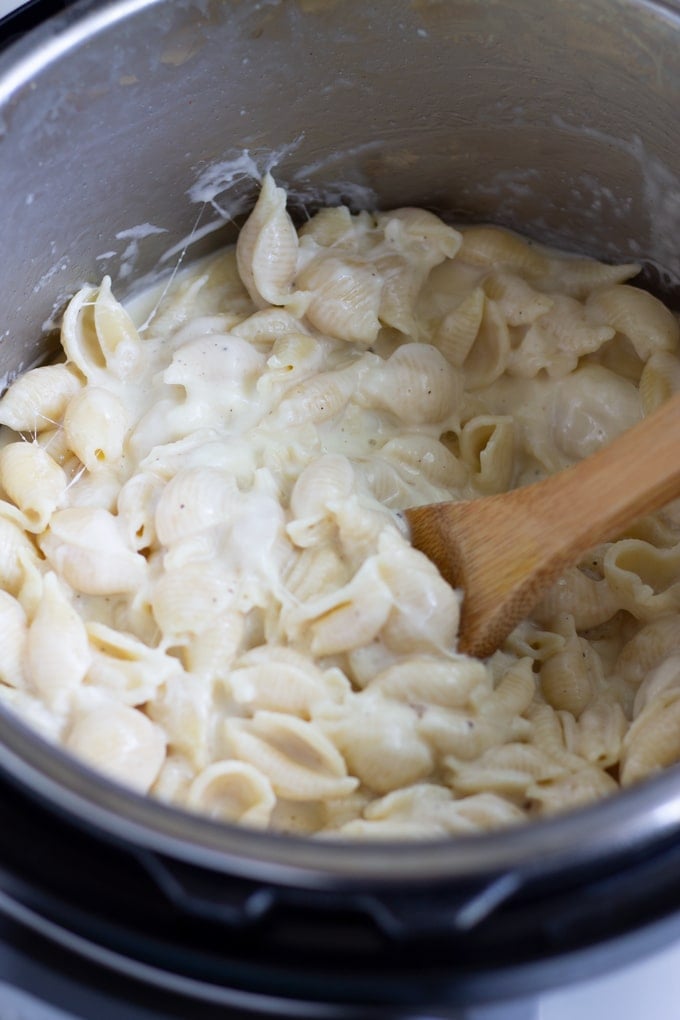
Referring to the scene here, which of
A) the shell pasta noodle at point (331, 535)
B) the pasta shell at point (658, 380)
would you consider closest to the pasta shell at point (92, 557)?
the shell pasta noodle at point (331, 535)

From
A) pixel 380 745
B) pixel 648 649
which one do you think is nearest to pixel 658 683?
pixel 648 649

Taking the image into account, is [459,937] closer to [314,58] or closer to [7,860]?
[7,860]

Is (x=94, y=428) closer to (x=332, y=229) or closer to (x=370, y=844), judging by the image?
(x=332, y=229)

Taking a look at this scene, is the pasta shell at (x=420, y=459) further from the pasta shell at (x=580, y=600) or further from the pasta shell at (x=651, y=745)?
the pasta shell at (x=651, y=745)

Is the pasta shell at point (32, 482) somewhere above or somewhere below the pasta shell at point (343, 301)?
above

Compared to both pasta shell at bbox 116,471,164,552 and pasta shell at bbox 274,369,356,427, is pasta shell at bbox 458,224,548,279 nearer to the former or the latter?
pasta shell at bbox 274,369,356,427
